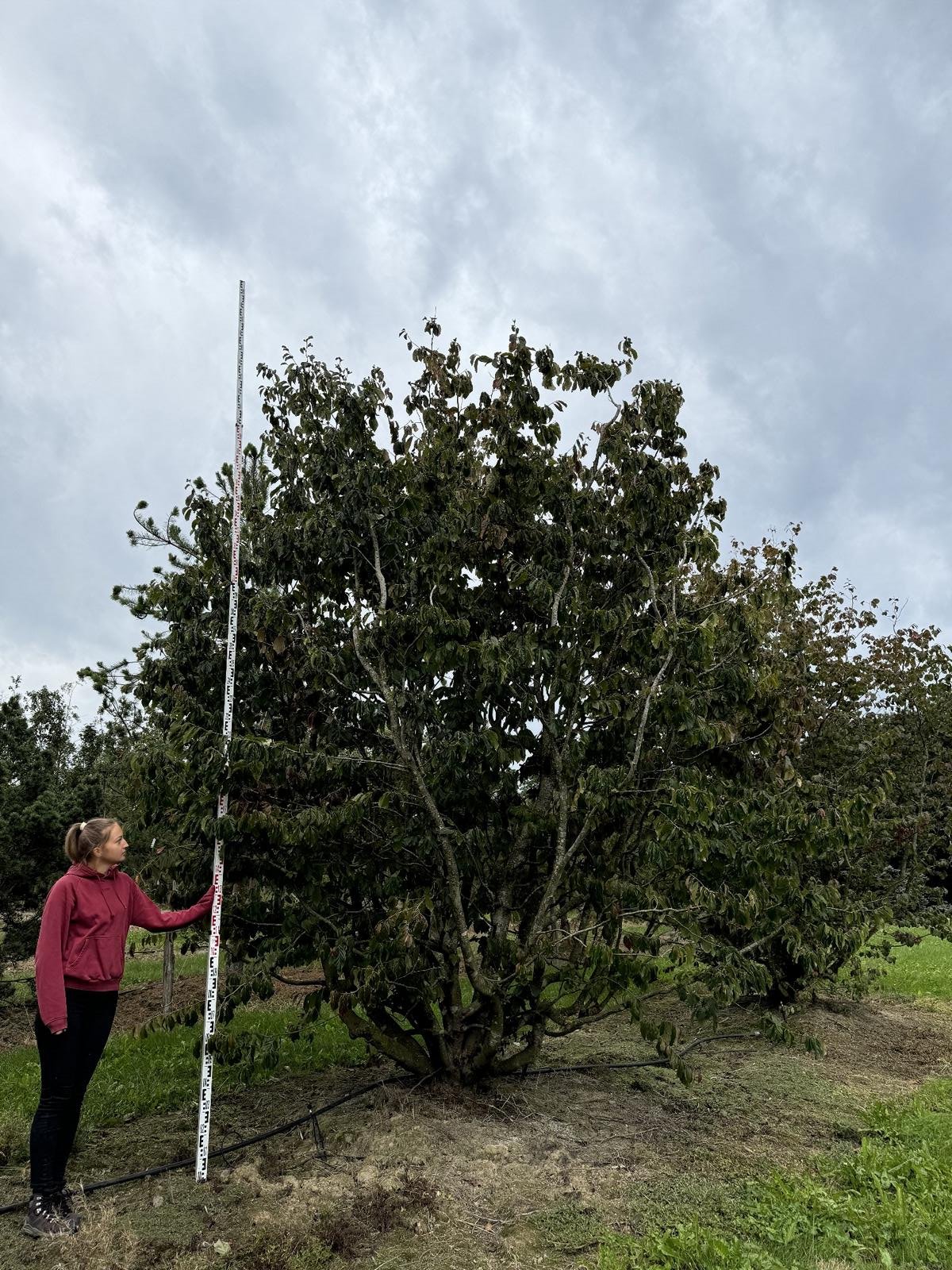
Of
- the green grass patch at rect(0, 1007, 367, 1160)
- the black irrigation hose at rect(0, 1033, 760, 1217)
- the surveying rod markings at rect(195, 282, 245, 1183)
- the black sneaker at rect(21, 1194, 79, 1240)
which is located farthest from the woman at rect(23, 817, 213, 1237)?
the green grass patch at rect(0, 1007, 367, 1160)

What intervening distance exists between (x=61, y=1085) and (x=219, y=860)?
1.27 metres

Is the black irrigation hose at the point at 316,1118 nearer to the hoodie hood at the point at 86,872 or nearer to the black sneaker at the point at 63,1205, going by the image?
the black sneaker at the point at 63,1205

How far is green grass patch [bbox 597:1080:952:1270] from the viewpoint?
3.86 meters

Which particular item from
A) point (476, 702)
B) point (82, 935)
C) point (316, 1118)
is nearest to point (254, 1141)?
point (316, 1118)

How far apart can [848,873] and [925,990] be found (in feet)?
13.6

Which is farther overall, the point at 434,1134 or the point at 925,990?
the point at 925,990

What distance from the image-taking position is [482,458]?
618cm

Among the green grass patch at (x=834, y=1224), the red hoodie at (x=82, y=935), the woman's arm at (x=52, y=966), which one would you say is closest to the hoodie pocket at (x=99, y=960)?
the red hoodie at (x=82, y=935)

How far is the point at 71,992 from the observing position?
13.8 feet

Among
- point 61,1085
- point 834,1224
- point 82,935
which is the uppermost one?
point 82,935

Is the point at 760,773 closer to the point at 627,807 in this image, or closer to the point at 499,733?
the point at 627,807

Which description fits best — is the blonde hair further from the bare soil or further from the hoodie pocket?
the bare soil

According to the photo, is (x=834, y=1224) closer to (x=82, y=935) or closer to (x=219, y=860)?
(x=219, y=860)

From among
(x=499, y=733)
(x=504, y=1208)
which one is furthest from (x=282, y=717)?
(x=504, y=1208)
